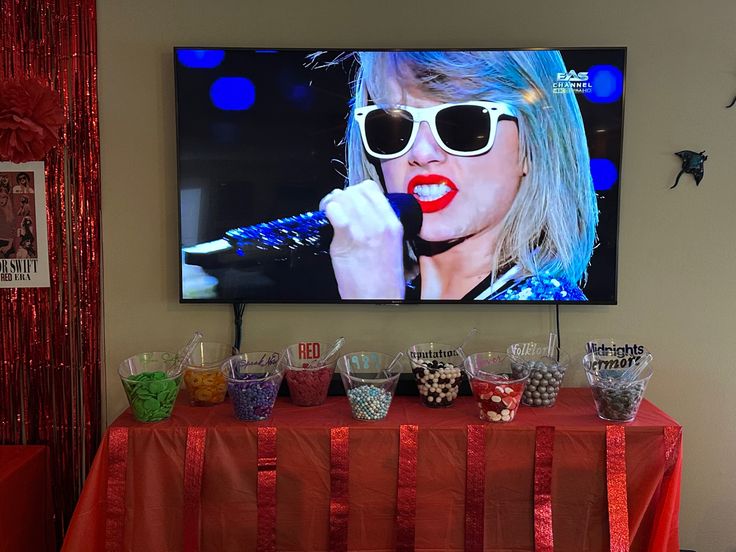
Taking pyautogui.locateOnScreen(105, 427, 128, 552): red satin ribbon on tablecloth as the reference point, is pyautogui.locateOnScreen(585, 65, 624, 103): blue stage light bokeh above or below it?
above

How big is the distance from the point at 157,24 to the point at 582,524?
227 cm

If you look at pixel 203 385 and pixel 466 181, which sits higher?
pixel 466 181

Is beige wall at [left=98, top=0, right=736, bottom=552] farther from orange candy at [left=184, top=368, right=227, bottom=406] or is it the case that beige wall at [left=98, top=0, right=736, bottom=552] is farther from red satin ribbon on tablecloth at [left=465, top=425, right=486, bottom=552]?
red satin ribbon on tablecloth at [left=465, top=425, right=486, bottom=552]

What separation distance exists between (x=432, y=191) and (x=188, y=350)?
1.06m

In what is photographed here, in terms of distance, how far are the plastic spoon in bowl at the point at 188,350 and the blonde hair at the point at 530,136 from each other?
0.82 m

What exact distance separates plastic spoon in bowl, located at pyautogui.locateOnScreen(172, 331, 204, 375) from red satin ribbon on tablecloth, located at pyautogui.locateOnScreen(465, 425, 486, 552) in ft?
3.24

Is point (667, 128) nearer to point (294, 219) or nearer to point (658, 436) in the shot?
point (658, 436)

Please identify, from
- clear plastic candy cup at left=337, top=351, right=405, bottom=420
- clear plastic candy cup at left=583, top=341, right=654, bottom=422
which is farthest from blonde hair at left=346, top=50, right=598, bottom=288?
clear plastic candy cup at left=337, top=351, right=405, bottom=420

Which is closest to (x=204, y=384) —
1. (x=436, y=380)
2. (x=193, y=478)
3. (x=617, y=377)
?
(x=193, y=478)

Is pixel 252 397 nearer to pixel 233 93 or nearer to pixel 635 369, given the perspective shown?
pixel 233 93

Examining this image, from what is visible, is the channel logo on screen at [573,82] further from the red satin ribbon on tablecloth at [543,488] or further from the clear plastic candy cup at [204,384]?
the clear plastic candy cup at [204,384]

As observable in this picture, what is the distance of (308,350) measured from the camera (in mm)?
2182

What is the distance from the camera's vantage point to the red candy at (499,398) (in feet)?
6.07

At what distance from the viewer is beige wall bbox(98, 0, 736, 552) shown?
2170 millimetres
